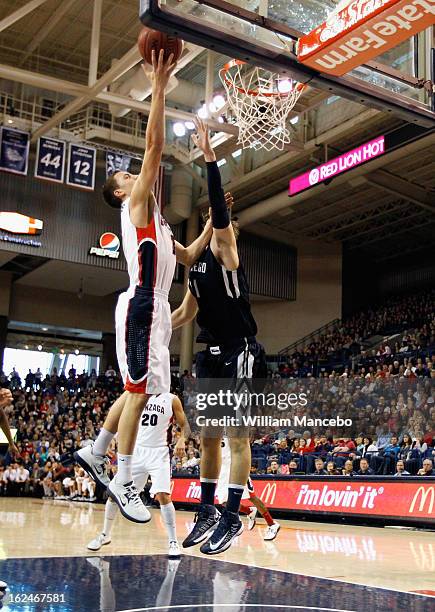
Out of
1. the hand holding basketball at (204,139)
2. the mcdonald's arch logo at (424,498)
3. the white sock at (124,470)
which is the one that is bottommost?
the mcdonald's arch logo at (424,498)

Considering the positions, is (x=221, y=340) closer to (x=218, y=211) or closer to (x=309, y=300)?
(x=218, y=211)

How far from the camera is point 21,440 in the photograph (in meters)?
22.6

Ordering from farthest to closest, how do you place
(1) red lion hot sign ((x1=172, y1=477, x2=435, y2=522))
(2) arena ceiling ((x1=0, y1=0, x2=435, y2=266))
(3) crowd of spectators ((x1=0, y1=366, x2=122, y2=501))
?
1. (3) crowd of spectators ((x1=0, y1=366, x2=122, y2=501))
2. (2) arena ceiling ((x1=0, y1=0, x2=435, y2=266))
3. (1) red lion hot sign ((x1=172, y1=477, x2=435, y2=522))

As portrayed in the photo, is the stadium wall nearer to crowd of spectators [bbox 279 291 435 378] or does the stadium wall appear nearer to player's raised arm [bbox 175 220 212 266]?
crowd of spectators [bbox 279 291 435 378]

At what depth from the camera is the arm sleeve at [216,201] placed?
14.5 ft

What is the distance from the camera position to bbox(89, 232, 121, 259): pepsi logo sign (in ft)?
78.4

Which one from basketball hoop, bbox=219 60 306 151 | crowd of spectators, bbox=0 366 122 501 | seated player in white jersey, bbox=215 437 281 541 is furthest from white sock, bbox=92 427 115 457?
crowd of spectators, bbox=0 366 122 501

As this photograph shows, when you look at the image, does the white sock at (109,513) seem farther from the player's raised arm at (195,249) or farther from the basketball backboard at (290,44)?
the basketball backboard at (290,44)

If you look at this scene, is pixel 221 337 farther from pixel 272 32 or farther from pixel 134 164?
pixel 134 164

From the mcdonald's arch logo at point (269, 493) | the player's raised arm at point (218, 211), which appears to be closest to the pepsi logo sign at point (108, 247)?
the mcdonald's arch logo at point (269, 493)

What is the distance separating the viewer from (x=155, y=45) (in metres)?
4.36

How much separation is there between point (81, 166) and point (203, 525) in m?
16.6

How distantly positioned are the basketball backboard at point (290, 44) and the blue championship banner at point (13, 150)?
14.6 metres

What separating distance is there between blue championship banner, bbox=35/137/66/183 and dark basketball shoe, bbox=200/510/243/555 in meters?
16.4
